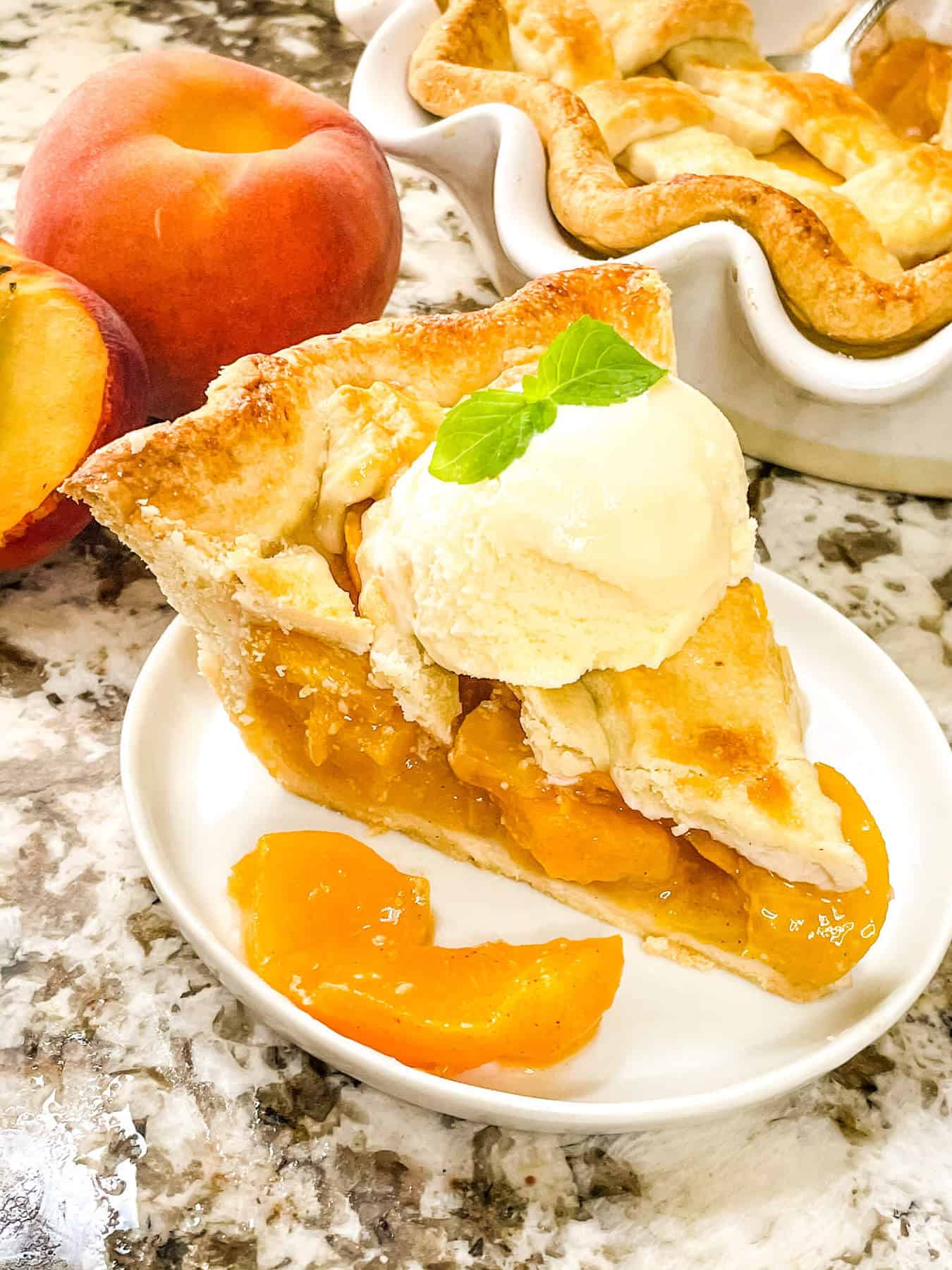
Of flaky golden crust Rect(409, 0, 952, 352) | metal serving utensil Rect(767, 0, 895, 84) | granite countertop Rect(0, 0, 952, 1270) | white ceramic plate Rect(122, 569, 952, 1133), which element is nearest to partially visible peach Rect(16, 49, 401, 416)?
flaky golden crust Rect(409, 0, 952, 352)

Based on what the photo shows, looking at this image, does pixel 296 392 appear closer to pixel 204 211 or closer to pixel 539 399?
pixel 539 399

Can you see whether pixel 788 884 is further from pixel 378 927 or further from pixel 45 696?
pixel 45 696

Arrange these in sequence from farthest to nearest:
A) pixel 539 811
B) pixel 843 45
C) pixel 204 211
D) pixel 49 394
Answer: pixel 843 45, pixel 204 211, pixel 49 394, pixel 539 811

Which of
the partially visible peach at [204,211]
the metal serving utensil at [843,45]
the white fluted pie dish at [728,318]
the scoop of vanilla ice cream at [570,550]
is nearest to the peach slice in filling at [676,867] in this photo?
the scoop of vanilla ice cream at [570,550]

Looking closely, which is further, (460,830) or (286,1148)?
(460,830)

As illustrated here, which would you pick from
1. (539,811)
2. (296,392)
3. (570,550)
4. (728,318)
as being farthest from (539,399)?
(728,318)

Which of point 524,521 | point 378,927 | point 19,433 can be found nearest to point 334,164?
point 19,433

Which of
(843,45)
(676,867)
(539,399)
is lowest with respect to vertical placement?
(676,867)
